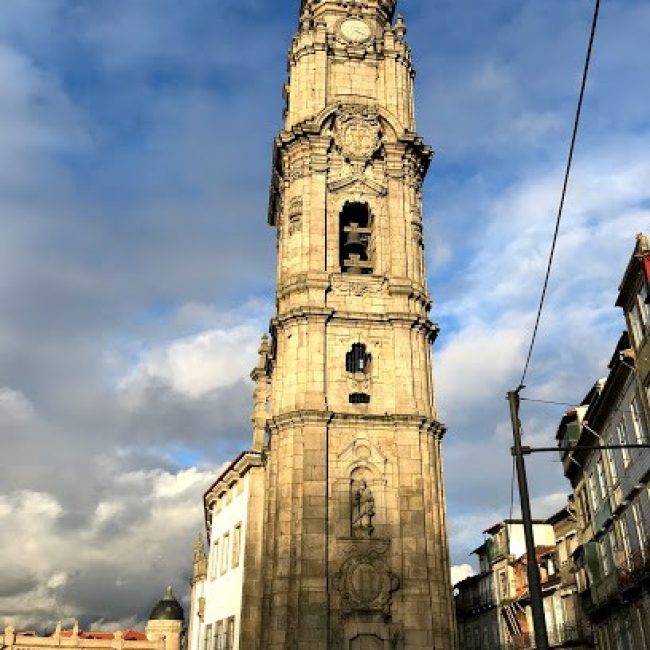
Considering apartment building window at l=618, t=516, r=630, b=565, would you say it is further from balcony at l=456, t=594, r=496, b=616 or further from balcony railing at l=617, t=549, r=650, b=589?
balcony at l=456, t=594, r=496, b=616

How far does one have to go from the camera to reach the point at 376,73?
4075 centimetres

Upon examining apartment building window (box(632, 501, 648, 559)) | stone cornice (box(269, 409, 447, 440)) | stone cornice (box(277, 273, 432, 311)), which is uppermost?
stone cornice (box(277, 273, 432, 311))

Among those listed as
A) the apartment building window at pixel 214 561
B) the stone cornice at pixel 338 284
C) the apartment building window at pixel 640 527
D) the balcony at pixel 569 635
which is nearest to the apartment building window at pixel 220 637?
the apartment building window at pixel 214 561

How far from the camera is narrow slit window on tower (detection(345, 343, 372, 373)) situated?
3369 centimetres

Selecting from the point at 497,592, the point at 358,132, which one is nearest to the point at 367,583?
the point at 358,132

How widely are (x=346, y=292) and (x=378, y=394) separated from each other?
4998 mm

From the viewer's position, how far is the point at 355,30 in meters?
42.5

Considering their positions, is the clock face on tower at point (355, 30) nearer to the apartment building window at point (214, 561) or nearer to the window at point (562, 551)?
the apartment building window at point (214, 561)

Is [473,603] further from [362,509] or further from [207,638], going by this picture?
[362,509]

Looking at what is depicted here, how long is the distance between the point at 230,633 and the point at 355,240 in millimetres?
19773

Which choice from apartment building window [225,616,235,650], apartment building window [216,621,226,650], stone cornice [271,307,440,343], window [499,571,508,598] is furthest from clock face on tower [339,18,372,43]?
window [499,571,508,598]

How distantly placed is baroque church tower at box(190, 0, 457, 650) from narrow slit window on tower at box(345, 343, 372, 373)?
0.21ft

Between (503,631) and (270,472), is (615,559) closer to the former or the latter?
(270,472)

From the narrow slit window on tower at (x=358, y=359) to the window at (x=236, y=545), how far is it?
11109 millimetres
